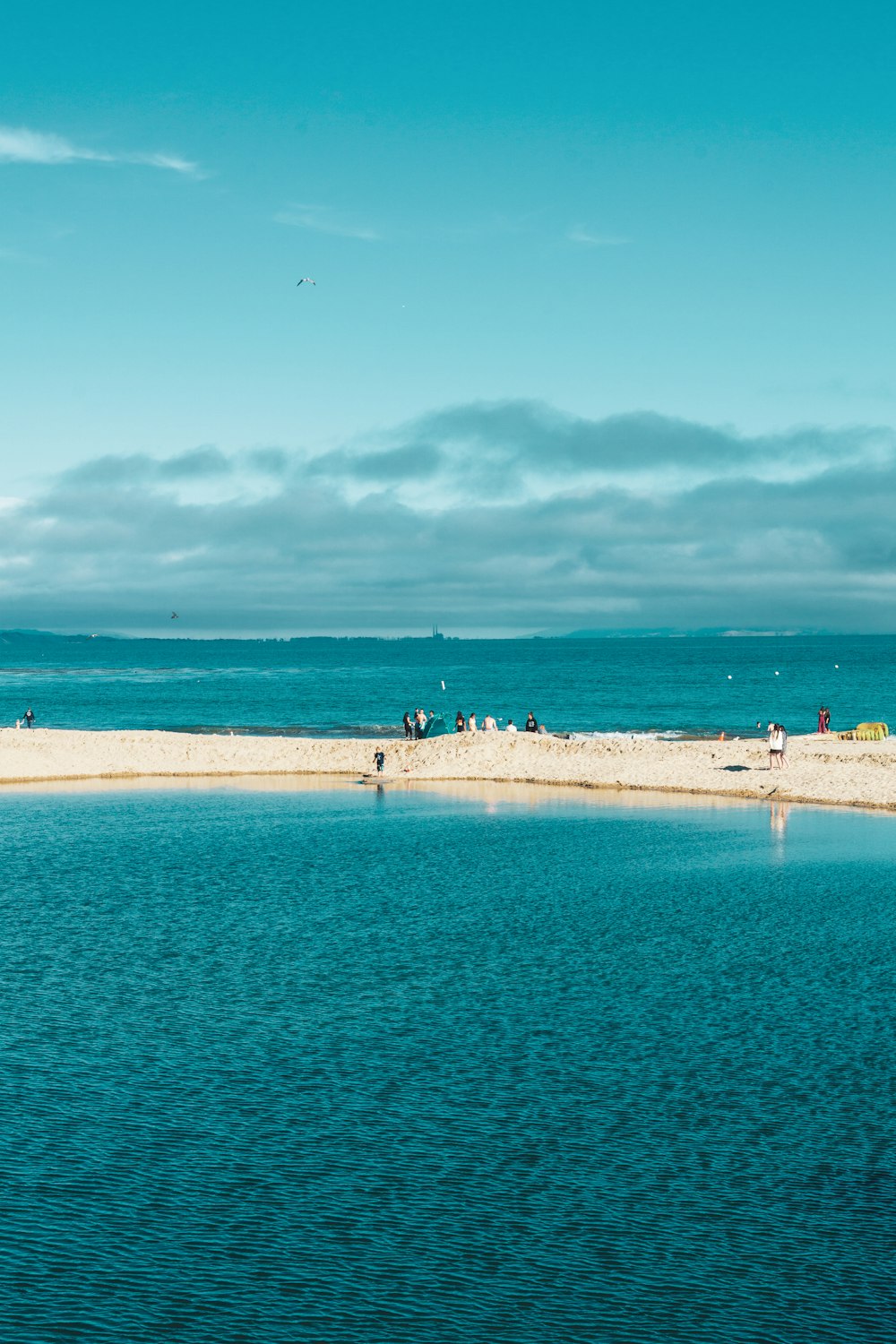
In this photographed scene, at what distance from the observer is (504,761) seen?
2562 inches

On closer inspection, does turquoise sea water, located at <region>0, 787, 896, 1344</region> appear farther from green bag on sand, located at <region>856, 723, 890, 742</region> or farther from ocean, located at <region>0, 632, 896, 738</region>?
ocean, located at <region>0, 632, 896, 738</region>

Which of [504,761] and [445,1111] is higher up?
[504,761]

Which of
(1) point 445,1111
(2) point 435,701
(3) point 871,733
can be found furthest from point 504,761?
(2) point 435,701

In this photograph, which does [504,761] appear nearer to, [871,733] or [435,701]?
[871,733]

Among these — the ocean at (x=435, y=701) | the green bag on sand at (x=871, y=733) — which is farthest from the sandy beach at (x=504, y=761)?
the ocean at (x=435, y=701)

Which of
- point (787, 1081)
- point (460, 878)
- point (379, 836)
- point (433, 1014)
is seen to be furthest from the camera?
point (379, 836)

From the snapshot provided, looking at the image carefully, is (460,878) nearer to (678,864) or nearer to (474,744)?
(678,864)

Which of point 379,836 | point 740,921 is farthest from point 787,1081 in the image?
point 379,836

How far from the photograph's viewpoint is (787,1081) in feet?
59.0

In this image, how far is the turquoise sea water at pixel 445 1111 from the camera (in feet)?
40.8

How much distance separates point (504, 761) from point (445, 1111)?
4829 cm

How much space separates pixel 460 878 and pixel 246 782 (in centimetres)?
3075

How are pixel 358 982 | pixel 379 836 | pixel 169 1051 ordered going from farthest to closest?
1. pixel 379 836
2. pixel 358 982
3. pixel 169 1051

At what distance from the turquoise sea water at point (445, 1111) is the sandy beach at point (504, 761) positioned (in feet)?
76.1
